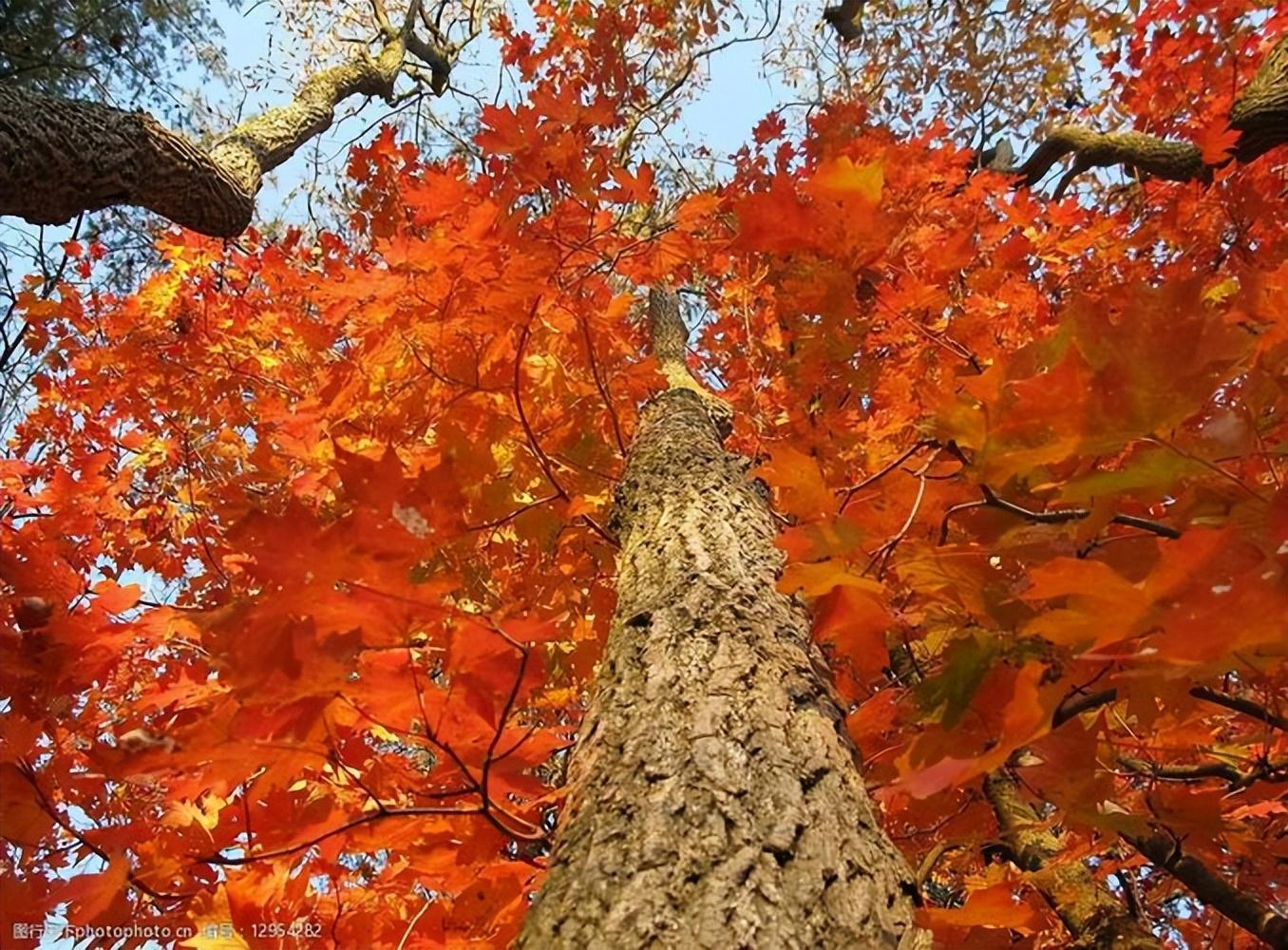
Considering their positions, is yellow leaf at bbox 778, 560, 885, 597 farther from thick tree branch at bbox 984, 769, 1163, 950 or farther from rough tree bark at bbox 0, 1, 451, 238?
rough tree bark at bbox 0, 1, 451, 238

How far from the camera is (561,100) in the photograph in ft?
10.8

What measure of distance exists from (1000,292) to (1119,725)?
2.72 meters

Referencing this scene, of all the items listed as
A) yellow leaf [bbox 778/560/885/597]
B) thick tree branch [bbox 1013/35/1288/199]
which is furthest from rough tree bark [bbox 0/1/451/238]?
thick tree branch [bbox 1013/35/1288/199]

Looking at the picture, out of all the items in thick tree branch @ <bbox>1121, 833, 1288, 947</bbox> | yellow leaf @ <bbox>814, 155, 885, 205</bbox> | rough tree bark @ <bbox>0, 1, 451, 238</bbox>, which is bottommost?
Answer: thick tree branch @ <bbox>1121, 833, 1288, 947</bbox>

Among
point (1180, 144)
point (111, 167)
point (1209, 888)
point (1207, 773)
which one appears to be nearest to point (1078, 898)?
point (1209, 888)

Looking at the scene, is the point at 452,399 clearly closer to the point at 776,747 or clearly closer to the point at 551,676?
Result: the point at 551,676

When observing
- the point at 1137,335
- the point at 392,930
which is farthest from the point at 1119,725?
the point at 392,930

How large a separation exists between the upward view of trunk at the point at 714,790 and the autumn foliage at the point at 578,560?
132mm

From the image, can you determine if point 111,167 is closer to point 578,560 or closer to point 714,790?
point 578,560

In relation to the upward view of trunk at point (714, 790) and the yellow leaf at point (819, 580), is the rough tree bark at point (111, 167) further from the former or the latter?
the yellow leaf at point (819, 580)

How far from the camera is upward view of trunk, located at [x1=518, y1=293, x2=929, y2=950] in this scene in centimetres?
118

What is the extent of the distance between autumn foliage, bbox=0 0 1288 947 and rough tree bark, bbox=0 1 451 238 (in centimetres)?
52

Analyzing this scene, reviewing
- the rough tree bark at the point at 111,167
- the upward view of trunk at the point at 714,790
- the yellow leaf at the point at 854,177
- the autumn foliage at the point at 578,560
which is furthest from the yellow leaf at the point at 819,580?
the rough tree bark at the point at 111,167

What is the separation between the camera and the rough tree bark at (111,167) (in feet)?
8.20
